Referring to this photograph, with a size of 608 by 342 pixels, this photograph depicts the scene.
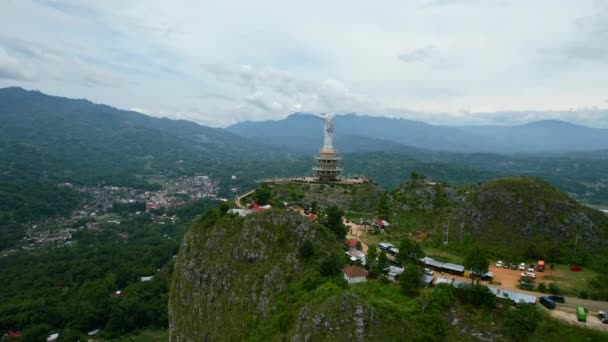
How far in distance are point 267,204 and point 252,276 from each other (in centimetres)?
1722

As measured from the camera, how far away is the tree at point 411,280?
25406 mm

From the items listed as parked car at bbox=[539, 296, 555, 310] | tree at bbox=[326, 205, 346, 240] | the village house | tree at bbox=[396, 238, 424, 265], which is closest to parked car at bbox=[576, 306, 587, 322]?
parked car at bbox=[539, 296, 555, 310]

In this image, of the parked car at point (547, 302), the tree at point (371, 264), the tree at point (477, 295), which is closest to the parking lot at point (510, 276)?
the parked car at point (547, 302)

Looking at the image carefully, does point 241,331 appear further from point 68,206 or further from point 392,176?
point 392,176

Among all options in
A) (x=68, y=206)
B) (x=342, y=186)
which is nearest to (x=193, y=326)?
(x=342, y=186)

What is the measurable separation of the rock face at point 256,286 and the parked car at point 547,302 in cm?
1323

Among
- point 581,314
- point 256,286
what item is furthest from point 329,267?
point 581,314

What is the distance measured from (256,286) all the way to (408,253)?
12832 mm

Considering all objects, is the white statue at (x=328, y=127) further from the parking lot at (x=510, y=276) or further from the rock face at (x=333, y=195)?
the parking lot at (x=510, y=276)

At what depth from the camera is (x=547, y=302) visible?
25562 millimetres

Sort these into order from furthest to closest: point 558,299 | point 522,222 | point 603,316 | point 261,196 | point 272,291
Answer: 1. point 261,196
2. point 522,222
3. point 272,291
4. point 558,299
5. point 603,316

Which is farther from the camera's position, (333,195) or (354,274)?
(333,195)

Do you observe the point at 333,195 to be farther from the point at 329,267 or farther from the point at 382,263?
the point at 329,267

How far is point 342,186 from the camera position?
56.2 metres
